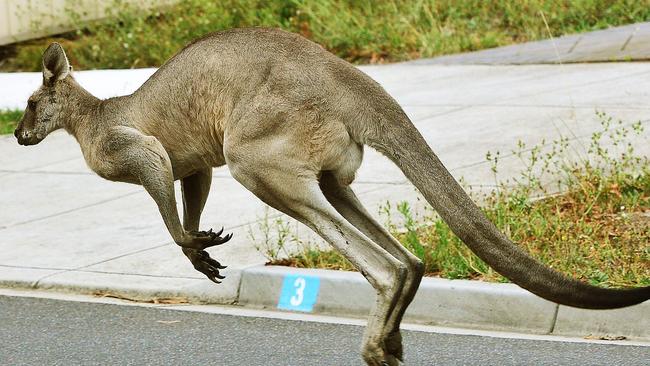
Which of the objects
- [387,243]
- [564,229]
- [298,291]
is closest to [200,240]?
[387,243]

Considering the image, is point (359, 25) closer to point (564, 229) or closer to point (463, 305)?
point (564, 229)

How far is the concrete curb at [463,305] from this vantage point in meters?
7.20

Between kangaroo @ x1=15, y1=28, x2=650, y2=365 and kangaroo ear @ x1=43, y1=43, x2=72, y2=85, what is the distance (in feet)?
1.53

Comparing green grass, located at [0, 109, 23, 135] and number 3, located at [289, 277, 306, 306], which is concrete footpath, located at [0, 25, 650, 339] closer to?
number 3, located at [289, 277, 306, 306]

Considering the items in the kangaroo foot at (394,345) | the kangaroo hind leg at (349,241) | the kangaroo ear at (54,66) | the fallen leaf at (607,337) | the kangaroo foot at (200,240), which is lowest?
the fallen leaf at (607,337)

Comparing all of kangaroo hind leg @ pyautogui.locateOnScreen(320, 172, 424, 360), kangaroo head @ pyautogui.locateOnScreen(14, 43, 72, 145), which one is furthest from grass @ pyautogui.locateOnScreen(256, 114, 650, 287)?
kangaroo head @ pyautogui.locateOnScreen(14, 43, 72, 145)

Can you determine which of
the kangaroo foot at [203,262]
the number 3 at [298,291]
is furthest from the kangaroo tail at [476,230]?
the number 3 at [298,291]

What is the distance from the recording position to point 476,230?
5867 millimetres

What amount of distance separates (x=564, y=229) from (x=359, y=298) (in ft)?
4.49

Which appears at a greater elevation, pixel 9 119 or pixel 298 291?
pixel 298 291

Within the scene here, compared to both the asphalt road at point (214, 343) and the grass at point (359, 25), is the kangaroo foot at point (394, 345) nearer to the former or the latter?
the asphalt road at point (214, 343)

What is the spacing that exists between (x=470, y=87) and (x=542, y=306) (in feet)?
21.2

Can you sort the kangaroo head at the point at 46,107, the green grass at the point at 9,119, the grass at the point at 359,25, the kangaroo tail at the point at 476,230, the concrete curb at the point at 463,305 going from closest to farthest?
1. the kangaroo tail at the point at 476,230
2. the kangaroo head at the point at 46,107
3. the concrete curb at the point at 463,305
4. the green grass at the point at 9,119
5. the grass at the point at 359,25

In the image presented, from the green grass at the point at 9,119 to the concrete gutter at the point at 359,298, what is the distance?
516 centimetres
